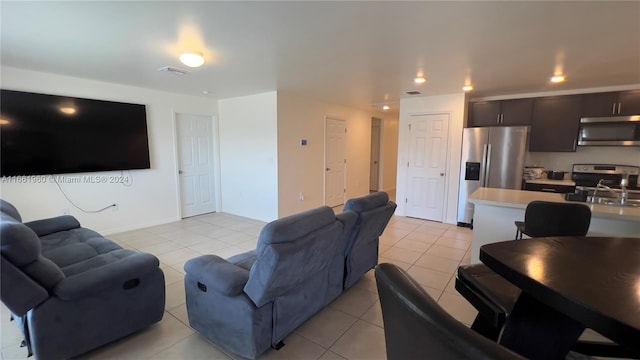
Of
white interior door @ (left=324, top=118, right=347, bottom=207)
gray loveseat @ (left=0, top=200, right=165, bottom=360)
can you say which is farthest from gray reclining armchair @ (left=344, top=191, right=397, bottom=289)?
white interior door @ (left=324, top=118, right=347, bottom=207)

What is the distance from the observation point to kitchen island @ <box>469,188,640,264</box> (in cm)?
246

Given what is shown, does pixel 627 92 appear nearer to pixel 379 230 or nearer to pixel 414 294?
pixel 379 230

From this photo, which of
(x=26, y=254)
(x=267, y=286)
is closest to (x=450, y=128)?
(x=267, y=286)

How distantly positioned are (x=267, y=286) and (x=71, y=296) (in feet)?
4.04

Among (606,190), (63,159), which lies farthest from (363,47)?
(63,159)

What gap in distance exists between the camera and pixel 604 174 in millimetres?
4367

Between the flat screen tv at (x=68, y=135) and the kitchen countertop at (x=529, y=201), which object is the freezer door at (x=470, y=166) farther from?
the flat screen tv at (x=68, y=135)

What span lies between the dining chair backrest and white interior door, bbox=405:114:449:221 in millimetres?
2940

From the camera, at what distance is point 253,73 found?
3666 millimetres

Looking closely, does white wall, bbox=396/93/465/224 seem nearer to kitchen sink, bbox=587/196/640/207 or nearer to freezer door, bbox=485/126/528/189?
freezer door, bbox=485/126/528/189

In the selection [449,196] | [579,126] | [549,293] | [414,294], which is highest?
[579,126]

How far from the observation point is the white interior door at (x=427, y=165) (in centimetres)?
512

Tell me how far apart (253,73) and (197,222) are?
3003 mm

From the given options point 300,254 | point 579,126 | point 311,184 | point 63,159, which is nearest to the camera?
point 300,254
